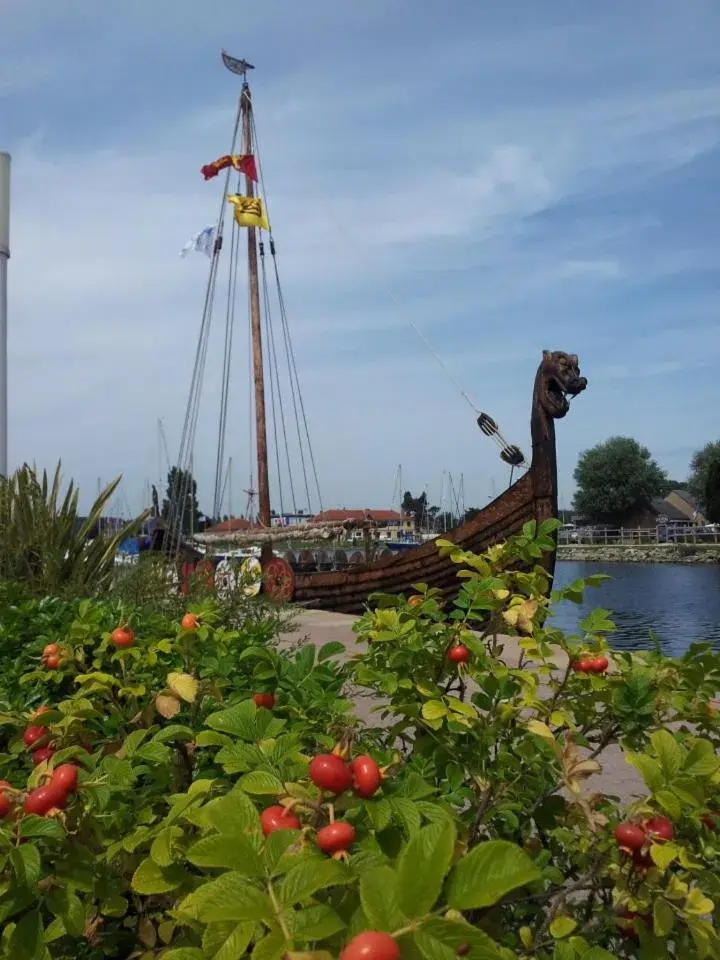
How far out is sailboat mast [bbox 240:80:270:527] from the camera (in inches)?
734

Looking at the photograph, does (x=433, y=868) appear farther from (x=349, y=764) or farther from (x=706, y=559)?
(x=706, y=559)

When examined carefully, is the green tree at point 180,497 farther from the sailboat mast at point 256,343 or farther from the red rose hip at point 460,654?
the red rose hip at point 460,654

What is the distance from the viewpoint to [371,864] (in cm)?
96

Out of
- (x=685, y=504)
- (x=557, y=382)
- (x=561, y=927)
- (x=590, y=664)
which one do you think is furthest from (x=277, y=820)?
(x=685, y=504)

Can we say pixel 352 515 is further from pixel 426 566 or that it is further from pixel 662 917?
pixel 662 917

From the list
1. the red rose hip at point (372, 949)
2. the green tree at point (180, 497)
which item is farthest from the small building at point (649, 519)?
the red rose hip at point (372, 949)

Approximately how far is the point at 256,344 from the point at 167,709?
726 inches

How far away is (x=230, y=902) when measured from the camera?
0.81m

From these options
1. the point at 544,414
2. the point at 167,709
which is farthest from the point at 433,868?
the point at 544,414

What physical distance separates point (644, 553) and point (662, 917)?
214 feet

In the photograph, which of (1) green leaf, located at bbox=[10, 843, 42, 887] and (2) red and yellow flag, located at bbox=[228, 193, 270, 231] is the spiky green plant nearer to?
(1) green leaf, located at bbox=[10, 843, 42, 887]

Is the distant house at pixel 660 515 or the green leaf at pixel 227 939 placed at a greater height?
the distant house at pixel 660 515

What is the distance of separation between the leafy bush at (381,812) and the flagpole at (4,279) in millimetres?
8024

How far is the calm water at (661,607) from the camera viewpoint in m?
19.0
